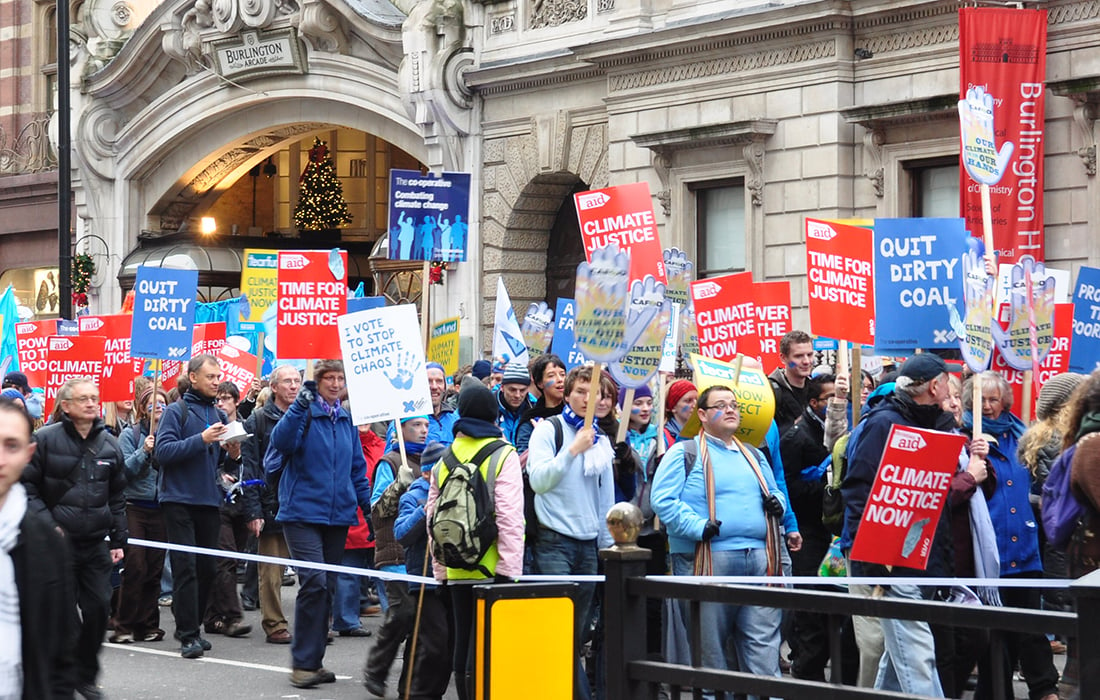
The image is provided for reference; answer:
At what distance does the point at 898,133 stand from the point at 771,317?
6589 millimetres

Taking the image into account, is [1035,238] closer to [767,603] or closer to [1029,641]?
[1029,641]

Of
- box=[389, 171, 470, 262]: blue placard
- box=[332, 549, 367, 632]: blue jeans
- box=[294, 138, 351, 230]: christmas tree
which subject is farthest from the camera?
box=[294, 138, 351, 230]: christmas tree

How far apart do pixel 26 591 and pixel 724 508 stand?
4.47 metres

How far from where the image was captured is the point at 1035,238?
57.7ft

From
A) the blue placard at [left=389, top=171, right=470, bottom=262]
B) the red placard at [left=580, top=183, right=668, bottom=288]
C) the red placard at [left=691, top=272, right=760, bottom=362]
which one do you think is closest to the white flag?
the blue placard at [left=389, top=171, right=470, bottom=262]

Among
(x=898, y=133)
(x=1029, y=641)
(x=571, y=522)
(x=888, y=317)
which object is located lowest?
(x=1029, y=641)

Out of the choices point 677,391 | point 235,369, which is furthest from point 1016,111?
point 677,391

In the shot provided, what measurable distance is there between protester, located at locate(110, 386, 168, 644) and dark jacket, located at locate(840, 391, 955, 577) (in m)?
5.62

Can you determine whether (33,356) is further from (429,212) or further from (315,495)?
(315,495)

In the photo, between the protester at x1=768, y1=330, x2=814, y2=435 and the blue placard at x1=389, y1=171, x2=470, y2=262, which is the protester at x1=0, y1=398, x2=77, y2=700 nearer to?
the protester at x1=768, y1=330, x2=814, y2=435

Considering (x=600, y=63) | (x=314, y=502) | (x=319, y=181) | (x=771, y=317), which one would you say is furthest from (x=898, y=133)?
→ (x=319, y=181)

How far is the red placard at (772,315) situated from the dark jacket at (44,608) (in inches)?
344

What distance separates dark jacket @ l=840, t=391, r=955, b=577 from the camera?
8500 millimetres

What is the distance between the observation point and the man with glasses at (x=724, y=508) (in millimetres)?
8797
